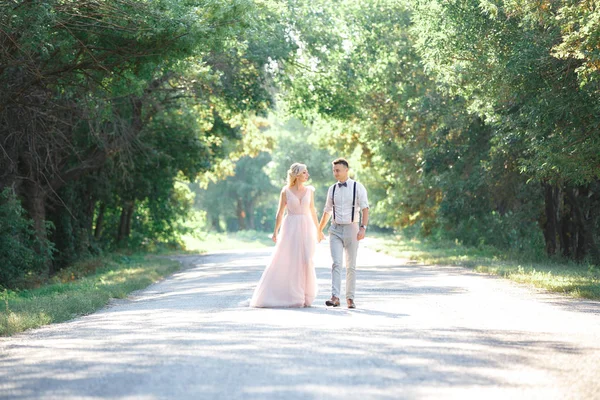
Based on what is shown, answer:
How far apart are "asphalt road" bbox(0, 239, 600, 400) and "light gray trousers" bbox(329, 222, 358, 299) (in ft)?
1.63

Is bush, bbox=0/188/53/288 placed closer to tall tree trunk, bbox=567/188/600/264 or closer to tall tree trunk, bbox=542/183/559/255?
tall tree trunk, bbox=542/183/559/255

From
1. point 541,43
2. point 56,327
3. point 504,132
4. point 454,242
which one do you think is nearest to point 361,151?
point 454,242

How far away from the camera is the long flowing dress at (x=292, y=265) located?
14.3 meters

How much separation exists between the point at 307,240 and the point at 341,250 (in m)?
0.73

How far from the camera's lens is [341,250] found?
14328 mm

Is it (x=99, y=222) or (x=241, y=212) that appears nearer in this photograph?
(x=99, y=222)

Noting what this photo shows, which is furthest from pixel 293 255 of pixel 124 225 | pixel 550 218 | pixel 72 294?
pixel 124 225

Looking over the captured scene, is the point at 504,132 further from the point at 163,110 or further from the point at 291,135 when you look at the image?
the point at 291,135

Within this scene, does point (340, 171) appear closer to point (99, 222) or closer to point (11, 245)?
point (11, 245)

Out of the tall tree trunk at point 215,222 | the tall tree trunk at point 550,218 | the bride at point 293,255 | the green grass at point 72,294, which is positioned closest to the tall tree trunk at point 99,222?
the green grass at point 72,294

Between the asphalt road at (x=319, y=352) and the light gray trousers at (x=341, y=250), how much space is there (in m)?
0.50

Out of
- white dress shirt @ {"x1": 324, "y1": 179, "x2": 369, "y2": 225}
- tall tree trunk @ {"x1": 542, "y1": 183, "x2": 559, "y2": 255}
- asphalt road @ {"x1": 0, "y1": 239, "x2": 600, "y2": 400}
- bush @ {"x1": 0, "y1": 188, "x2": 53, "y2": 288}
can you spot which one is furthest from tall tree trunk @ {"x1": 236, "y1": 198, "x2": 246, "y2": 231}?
white dress shirt @ {"x1": 324, "y1": 179, "x2": 369, "y2": 225}

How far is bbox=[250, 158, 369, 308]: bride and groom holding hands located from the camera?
14.2m

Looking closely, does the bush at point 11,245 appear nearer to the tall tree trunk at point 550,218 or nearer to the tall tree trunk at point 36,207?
the tall tree trunk at point 36,207
